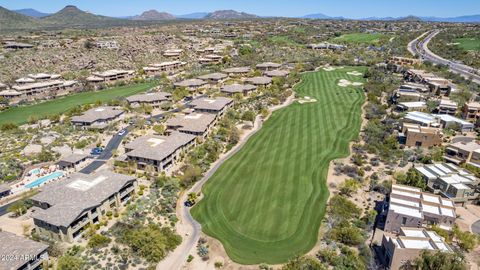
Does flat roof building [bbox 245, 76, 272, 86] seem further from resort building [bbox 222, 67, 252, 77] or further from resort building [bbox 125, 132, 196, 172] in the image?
resort building [bbox 125, 132, 196, 172]

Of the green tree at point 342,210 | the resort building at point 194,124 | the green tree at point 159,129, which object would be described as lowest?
the green tree at point 342,210

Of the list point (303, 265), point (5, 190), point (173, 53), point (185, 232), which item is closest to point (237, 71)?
point (173, 53)

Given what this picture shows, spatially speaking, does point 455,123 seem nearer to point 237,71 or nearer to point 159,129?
point 159,129

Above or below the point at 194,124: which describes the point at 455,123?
above

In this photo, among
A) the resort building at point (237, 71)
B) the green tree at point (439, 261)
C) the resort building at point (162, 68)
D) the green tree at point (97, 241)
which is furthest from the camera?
the resort building at point (162, 68)

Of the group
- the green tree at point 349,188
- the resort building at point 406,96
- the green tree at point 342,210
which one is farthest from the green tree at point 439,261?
the resort building at point 406,96

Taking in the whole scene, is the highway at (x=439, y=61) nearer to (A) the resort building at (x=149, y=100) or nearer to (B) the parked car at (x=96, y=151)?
(A) the resort building at (x=149, y=100)
